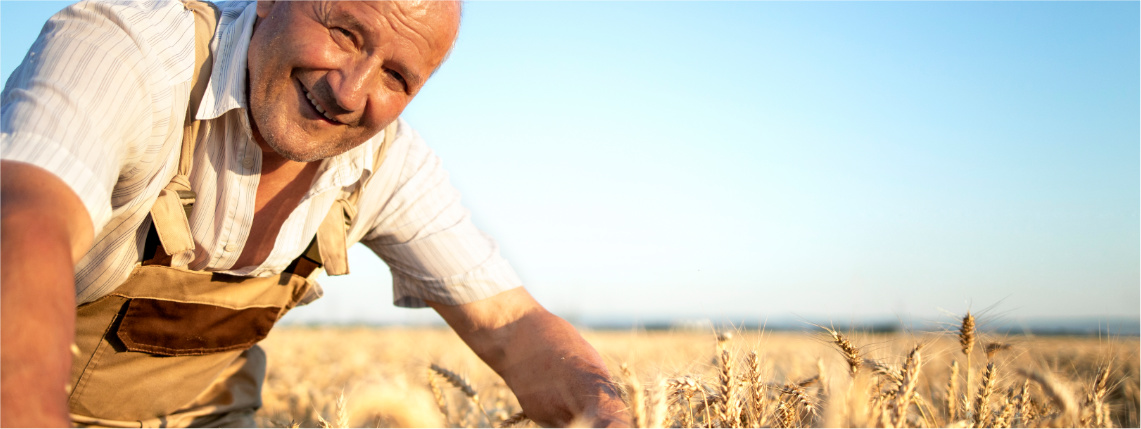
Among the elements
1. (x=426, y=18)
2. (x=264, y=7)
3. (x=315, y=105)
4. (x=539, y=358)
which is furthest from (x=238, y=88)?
(x=539, y=358)

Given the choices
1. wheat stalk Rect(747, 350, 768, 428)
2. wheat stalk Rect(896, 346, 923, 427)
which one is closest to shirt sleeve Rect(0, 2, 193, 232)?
wheat stalk Rect(747, 350, 768, 428)

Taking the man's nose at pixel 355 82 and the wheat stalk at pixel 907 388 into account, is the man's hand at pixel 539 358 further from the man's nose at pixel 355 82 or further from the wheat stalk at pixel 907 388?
the man's nose at pixel 355 82

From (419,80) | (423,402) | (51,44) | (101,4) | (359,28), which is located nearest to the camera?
(51,44)

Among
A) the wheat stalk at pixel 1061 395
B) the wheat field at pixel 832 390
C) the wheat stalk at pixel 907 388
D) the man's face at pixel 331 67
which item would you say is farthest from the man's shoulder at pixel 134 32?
the wheat stalk at pixel 1061 395

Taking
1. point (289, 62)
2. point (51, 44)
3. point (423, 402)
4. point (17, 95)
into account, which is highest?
point (289, 62)

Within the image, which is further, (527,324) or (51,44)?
(527,324)

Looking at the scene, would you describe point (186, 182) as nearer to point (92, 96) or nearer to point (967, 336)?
point (92, 96)

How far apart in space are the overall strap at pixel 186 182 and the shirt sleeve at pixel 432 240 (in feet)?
2.15

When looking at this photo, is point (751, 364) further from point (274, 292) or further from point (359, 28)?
point (274, 292)

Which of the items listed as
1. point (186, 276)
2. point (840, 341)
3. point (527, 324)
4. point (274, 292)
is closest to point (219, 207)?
point (186, 276)

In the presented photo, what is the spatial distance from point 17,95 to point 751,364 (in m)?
1.74

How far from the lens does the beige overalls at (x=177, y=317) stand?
6.87 ft

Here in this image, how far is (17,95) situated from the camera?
1.39 meters

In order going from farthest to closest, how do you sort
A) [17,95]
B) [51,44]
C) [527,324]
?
[527,324]
[51,44]
[17,95]
